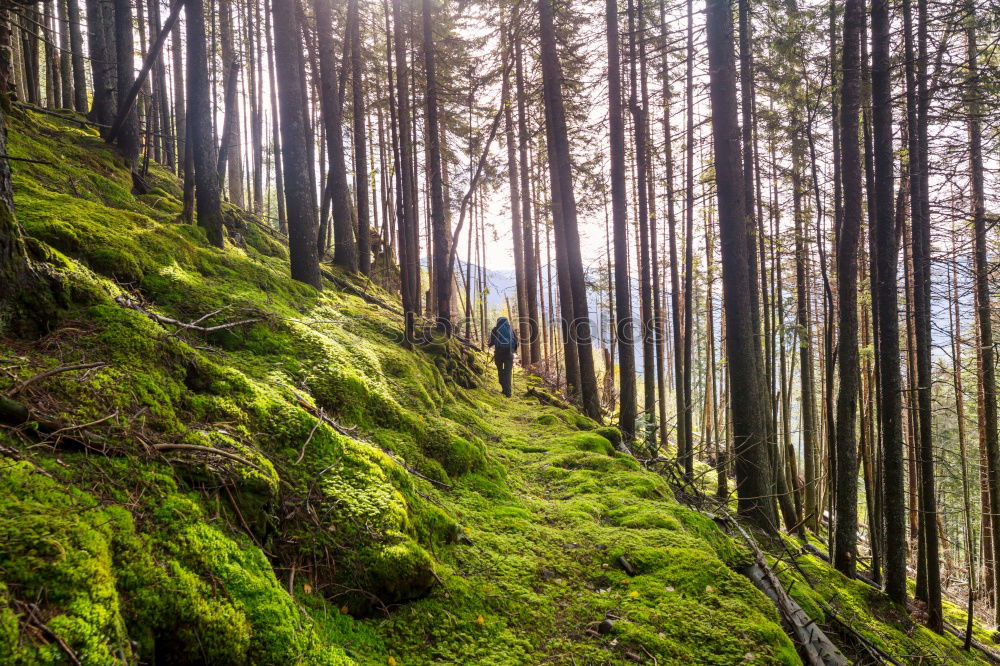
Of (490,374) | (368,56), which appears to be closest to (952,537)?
(490,374)

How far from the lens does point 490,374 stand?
15.6 meters

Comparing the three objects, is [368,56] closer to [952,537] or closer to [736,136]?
[736,136]

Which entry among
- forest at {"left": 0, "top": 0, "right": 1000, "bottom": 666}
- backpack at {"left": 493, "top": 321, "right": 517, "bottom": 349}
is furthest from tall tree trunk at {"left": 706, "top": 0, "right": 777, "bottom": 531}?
backpack at {"left": 493, "top": 321, "right": 517, "bottom": 349}

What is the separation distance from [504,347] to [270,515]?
9622mm

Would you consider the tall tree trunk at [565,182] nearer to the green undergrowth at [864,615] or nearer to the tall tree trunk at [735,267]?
the tall tree trunk at [735,267]

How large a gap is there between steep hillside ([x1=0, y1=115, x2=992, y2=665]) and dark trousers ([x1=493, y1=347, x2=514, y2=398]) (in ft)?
20.3

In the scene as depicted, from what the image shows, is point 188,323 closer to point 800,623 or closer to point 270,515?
point 270,515

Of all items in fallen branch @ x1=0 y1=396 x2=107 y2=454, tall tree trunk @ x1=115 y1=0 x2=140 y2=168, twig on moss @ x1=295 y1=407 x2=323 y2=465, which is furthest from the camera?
tall tree trunk @ x1=115 y1=0 x2=140 y2=168

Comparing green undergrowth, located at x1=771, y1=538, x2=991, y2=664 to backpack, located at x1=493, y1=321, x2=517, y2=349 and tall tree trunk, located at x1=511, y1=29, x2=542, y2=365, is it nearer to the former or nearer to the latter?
backpack, located at x1=493, y1=321, x2=517, y2=349

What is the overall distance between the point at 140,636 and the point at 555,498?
446 cm

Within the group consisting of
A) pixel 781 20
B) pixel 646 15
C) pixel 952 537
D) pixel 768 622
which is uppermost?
pixel 646 15

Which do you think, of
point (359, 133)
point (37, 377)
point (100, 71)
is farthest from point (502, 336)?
point (37, 377)

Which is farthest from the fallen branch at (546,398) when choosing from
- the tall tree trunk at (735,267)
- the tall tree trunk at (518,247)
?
the tall tree trunk at (735,267)

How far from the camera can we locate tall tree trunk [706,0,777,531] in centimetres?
672
